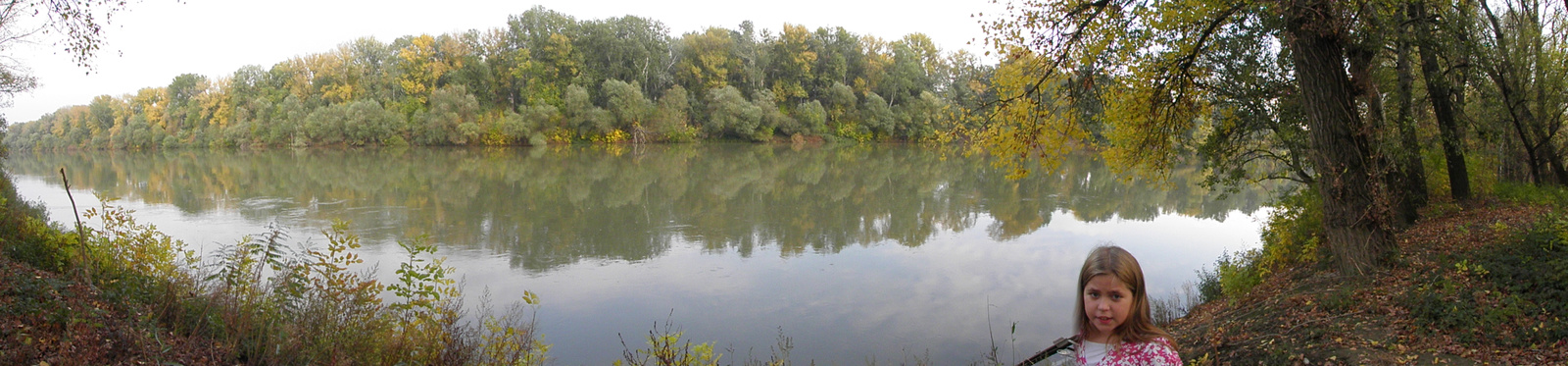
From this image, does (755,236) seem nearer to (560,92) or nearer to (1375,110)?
(1375,110)

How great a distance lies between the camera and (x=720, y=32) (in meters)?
56.2

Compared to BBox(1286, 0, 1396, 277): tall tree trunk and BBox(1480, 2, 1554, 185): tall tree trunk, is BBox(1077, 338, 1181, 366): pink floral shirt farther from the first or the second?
BBox(1480, 2, 1554, 185): tall tree trunk

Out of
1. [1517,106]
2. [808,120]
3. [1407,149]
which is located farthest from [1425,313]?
[808,120]

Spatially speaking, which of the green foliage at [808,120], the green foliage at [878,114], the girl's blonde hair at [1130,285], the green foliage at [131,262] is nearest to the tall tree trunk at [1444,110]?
the girl's blonde hair at [1130,285]

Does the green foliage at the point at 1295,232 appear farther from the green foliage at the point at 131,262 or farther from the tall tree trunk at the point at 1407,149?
the green foliage at the point at 131,262

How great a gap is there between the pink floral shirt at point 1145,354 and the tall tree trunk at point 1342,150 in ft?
15.0

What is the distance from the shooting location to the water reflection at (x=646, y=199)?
1260 cm

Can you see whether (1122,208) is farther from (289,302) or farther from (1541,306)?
(289,302)

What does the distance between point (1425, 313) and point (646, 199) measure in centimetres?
1536

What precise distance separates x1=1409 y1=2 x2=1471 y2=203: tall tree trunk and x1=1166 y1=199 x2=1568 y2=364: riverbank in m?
2.22

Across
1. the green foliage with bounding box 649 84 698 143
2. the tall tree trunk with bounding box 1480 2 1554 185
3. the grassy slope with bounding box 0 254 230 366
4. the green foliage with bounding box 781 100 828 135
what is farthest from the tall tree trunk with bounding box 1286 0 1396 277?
the green foliage with bounding box 781 100 828 135

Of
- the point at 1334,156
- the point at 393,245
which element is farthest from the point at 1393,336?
the point at 393,245

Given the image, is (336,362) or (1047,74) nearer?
(336,362)

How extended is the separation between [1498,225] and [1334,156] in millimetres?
1999
